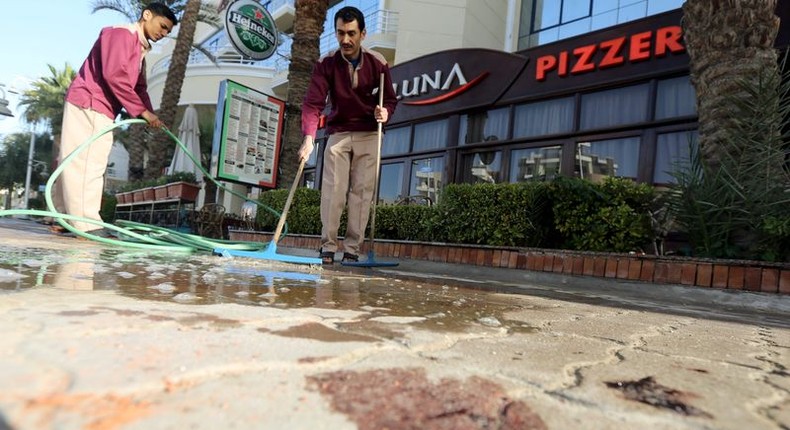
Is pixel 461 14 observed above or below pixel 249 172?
above

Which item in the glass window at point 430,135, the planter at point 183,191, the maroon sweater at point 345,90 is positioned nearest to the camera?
the maroon sweater at point 345,90

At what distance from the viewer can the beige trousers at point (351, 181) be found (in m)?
4.31

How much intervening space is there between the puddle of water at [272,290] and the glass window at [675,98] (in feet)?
20.5

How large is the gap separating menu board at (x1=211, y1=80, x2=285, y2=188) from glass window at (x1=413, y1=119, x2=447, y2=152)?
12.0 ft

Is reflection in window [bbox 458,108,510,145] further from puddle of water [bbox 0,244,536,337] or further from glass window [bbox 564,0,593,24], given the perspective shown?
puddle of water [bbox 0,244,536,337]

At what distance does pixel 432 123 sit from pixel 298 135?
373 centimetres

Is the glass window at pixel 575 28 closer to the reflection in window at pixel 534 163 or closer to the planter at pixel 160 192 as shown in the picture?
the reflection in window at pixel 534 163

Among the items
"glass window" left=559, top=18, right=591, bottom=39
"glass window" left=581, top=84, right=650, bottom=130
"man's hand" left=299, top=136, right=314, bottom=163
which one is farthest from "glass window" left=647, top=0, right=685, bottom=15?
"man's hand" left=299, top=136, right=314, bottom=163

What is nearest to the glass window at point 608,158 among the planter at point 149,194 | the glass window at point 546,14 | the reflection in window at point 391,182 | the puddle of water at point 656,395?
the reflection in window at point 391,182

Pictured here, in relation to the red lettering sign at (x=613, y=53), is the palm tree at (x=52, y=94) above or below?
above

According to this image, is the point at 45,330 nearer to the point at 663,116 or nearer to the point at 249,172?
the point at 249,172

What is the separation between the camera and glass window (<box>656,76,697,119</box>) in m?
7.18

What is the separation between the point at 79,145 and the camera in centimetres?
418

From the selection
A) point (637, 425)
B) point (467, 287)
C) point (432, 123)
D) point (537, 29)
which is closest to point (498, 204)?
point (467, 287)
